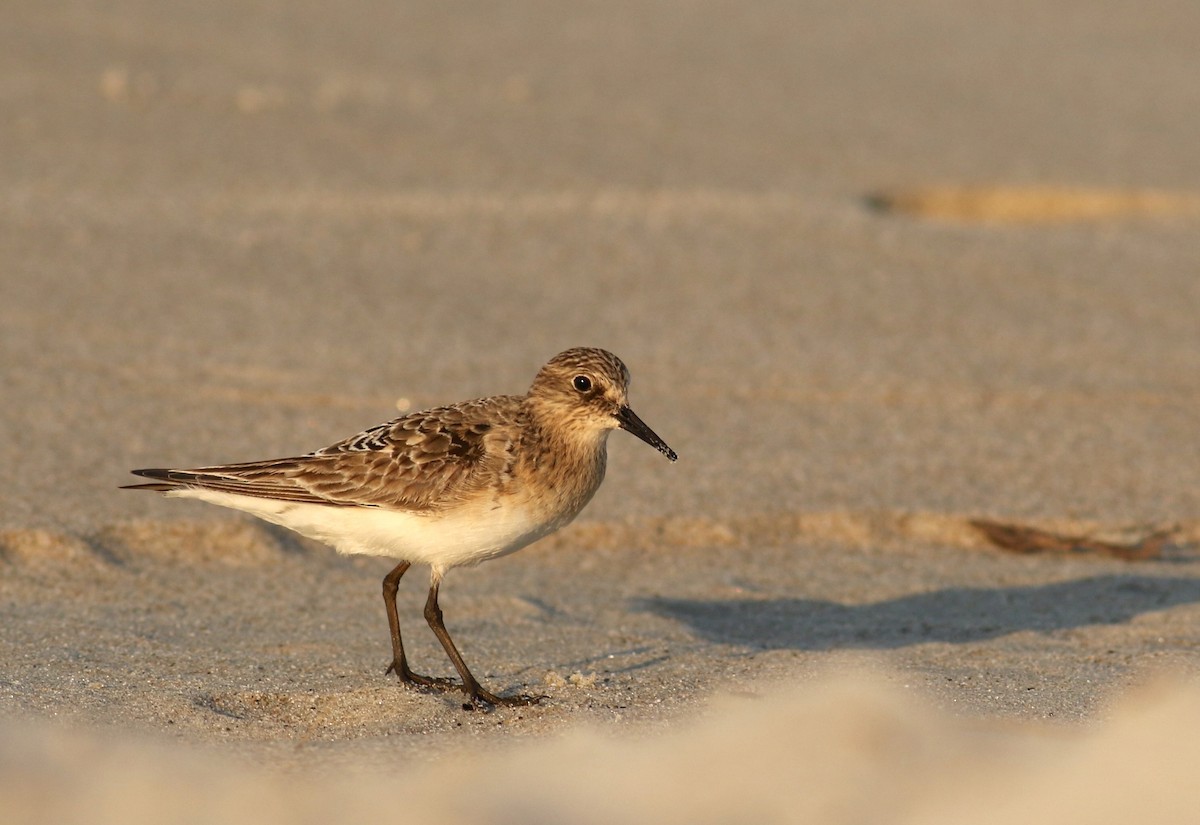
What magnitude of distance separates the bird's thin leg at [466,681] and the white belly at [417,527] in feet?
0.47

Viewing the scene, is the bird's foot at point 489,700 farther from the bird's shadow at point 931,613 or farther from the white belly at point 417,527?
the bird's shadow at point 931,613

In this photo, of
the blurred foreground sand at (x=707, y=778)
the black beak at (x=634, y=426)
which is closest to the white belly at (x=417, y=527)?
the black beak at (x=634, y=426)

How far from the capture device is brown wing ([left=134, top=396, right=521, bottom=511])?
5246 mm

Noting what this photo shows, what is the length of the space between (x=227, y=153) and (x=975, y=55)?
636 cm

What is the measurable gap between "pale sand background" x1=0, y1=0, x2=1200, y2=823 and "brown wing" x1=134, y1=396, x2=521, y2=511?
0.61 metres

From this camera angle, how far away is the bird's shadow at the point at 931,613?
612cm

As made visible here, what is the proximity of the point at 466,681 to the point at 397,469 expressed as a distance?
75 cm

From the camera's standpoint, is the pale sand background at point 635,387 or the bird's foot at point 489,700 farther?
the bird's foot at point 489,700

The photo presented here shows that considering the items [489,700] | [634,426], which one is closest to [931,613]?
[634,426]

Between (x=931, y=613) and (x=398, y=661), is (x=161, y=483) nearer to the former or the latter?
(x=398, y=661)

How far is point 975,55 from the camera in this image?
1319cm

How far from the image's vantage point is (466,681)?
16.7 feet

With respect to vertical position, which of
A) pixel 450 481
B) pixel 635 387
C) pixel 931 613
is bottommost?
pixel 931 613

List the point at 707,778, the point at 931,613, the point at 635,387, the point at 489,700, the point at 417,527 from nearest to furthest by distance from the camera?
1. the point at 707,778
2. the point at 489,700
3. the point at 417,527
4. the point at 931,613
5. the point at 635,387
